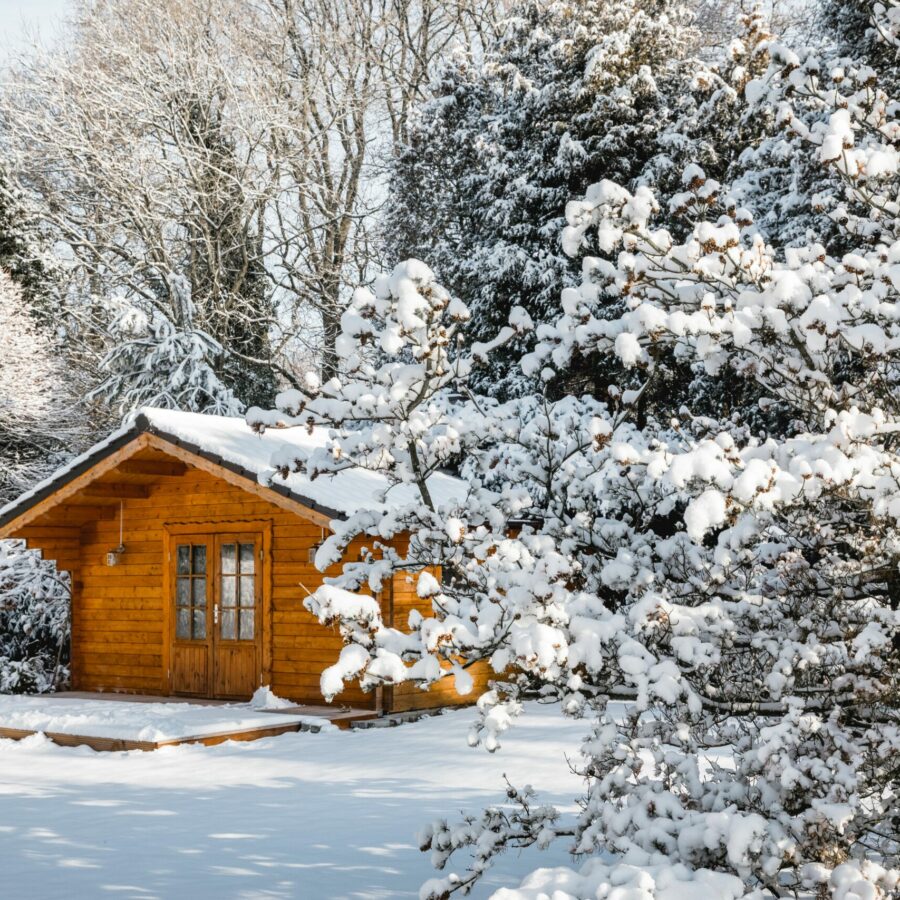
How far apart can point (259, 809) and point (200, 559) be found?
5850 mm

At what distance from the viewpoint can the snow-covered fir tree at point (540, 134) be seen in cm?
1619

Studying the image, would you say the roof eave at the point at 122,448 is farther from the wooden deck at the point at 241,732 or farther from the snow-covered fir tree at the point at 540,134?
the snow-covered fir tree at the point at 540,134

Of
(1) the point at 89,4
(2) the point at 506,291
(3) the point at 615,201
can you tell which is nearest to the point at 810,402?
(3) the point at 615,201

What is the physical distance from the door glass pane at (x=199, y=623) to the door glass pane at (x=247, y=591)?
0.64 m

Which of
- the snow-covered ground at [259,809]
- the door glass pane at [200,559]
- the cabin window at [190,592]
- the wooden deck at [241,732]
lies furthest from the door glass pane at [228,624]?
the snow-covered ground at [259,809]

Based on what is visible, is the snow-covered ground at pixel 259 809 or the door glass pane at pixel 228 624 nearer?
the snow-covered ground at pixel 259 809

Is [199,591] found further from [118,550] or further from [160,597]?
[118,550]

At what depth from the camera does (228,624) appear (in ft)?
39.7

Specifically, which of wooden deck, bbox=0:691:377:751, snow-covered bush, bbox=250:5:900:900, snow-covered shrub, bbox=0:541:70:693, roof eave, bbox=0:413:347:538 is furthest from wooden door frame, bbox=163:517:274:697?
snow-covered bush, bbox=250:5:900:900

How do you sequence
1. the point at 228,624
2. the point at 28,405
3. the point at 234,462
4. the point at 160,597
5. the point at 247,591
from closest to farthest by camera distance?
the point at 234,462 → the point at 247,591 → the point at 228,624 → the point at 160,597 → the point at 28,405

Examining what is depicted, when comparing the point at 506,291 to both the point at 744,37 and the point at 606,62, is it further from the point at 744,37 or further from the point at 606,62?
the point at 744,37

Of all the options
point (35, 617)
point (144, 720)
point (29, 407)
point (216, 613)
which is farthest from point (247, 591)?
point (29, 407)

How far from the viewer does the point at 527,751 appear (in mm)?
8945

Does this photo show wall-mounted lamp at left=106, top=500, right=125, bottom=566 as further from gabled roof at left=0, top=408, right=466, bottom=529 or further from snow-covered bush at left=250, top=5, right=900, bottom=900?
snow-covered bush at left=250, top=5, right=900, bottom=900
